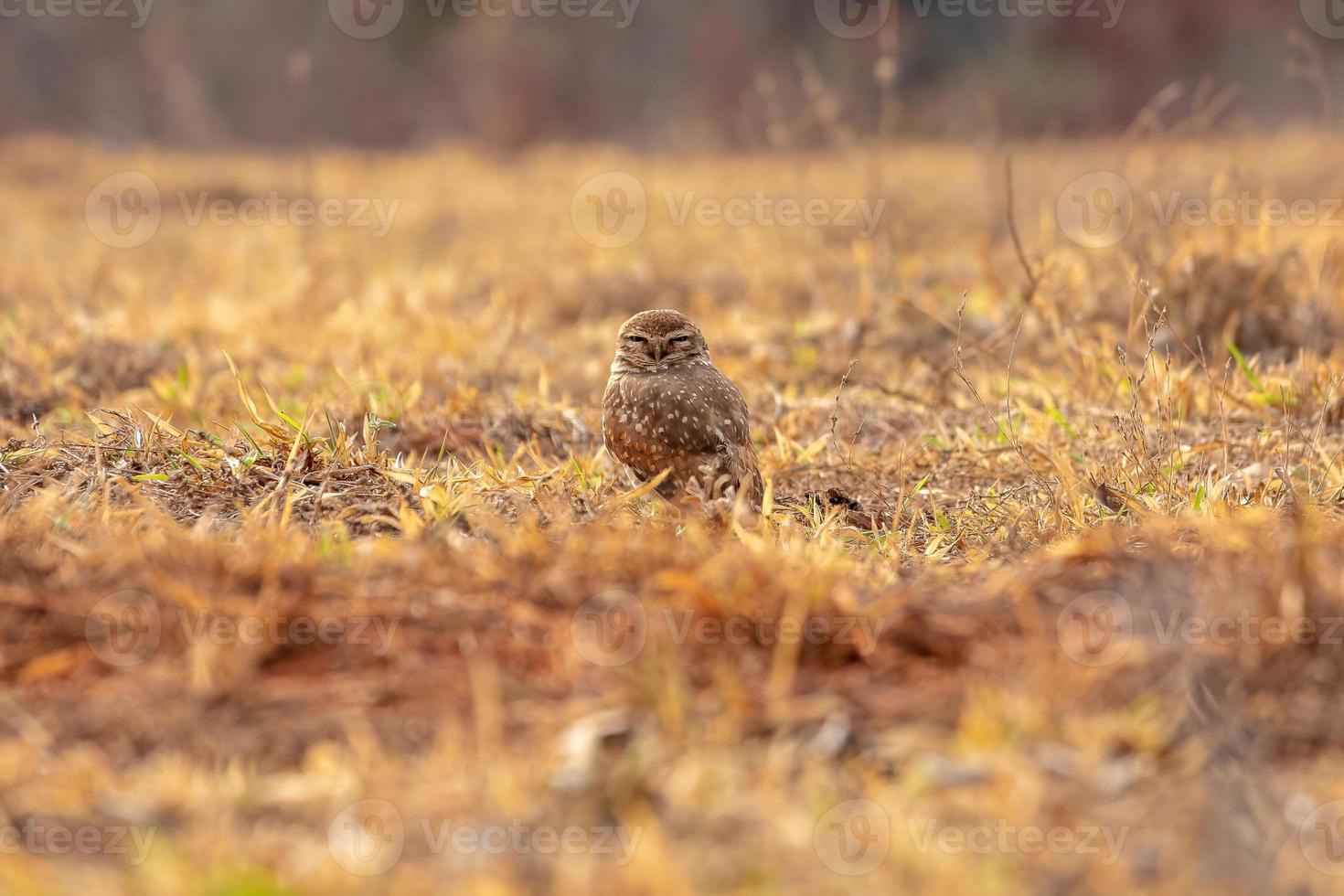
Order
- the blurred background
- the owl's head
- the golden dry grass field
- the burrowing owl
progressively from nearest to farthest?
1. the golden dry grass field
2. the burrowing owl
3. the owl's head
4. the blurred background

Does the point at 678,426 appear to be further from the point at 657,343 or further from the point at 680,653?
the point at 680,653

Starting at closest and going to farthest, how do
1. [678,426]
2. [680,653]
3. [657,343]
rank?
1. [680,653]
2. [678,426]
3. [657,343]

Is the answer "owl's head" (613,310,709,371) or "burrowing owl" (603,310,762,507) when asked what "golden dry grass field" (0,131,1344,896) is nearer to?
"burrowing owl" (603,310,762,507)

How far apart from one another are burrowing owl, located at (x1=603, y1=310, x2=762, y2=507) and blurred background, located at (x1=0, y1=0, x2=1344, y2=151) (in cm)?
1386

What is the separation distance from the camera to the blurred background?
18.8 metres

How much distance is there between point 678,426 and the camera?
4090 mm

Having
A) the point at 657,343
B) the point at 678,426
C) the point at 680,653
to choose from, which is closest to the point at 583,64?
the point at 657,343

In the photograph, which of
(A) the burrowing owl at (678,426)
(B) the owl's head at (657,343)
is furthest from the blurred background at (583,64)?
(A) the burrowing owl at (678,426)

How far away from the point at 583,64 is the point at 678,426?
17.0 metres

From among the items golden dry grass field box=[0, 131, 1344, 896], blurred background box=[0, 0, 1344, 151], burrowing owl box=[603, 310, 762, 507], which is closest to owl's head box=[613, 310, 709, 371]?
burrowing owl box=[603, 310, 762, 507]

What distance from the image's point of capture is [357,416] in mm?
Answer: 5246

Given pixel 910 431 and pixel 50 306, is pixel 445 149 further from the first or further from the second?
pixel 910 431

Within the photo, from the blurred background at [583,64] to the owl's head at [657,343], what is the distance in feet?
44.9

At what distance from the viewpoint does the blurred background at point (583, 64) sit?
18750 millimetres
